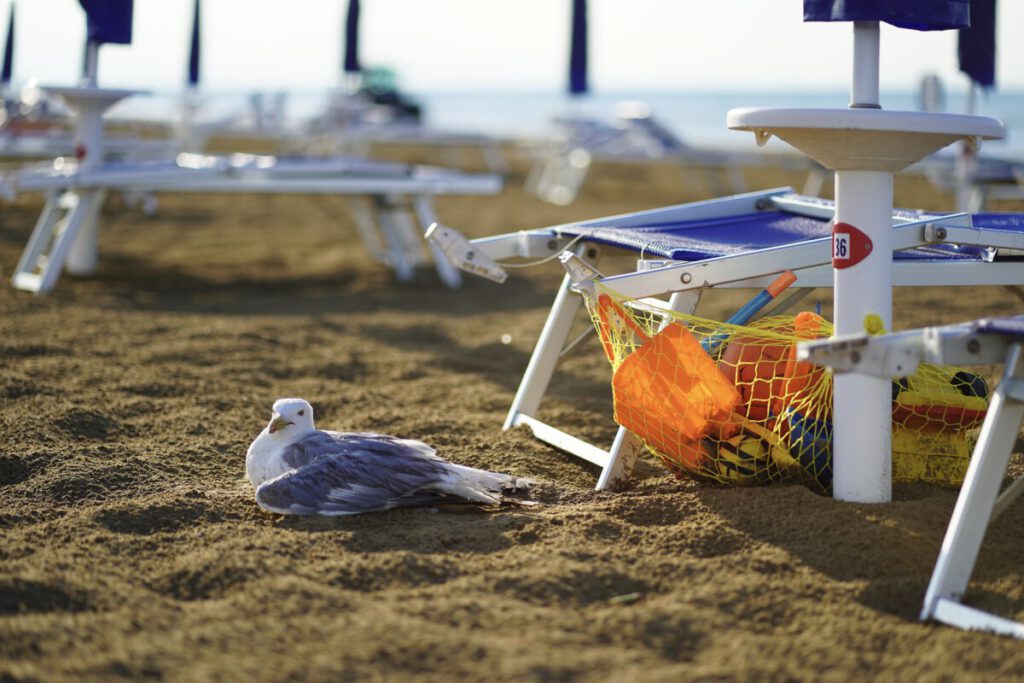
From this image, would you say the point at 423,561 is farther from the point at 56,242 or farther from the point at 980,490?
the point at 56,242

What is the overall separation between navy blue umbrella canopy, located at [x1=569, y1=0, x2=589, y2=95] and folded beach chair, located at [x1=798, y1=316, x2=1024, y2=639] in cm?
1395

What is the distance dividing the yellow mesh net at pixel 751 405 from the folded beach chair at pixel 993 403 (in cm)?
74

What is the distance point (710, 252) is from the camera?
3.83m

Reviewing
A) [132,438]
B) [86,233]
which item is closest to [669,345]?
[132,438]

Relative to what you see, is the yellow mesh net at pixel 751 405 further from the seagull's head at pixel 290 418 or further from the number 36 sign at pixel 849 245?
the seagull's head at pixel 290 418

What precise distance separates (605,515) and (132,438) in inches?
81.2

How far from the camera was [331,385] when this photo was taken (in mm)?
5562

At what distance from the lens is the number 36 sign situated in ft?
10.5

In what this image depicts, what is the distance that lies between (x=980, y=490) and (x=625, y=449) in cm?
130

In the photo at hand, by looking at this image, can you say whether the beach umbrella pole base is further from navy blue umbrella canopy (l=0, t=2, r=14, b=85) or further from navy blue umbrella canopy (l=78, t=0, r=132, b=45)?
navy blue umbrella canopy (l=0, t=2, r=14, b=85)

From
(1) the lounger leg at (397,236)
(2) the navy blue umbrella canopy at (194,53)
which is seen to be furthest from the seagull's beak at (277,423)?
(2) the navy blue umbrella canopy at (194,53)

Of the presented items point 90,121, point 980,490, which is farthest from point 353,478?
point 90,121

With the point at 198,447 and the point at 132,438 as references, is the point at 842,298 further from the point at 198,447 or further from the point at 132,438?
the point at 132,438

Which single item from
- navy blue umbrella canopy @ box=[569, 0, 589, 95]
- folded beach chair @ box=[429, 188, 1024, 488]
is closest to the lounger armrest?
folded beach chair @ box=[429, 188, 1024, 488]
